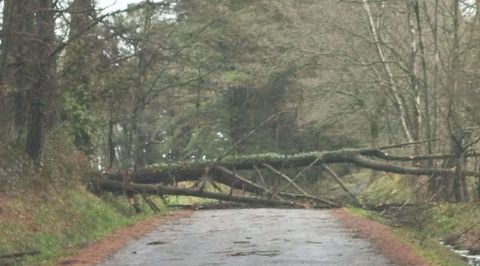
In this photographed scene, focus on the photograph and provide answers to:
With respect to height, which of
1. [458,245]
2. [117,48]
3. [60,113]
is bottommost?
[458,245]

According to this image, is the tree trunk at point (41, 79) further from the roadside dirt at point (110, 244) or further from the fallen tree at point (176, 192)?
the fallen tree at point (176, 192)

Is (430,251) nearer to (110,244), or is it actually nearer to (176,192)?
(110,244)

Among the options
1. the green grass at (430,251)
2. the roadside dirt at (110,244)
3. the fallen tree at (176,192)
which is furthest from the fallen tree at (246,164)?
the green grass at (430,251)

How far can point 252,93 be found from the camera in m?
44.5

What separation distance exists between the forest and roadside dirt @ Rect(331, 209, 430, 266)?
3843 millimetres

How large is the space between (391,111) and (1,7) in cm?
2403

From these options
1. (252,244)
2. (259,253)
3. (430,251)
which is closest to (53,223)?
(252,244)

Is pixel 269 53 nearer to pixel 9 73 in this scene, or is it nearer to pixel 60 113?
pixel 60 113

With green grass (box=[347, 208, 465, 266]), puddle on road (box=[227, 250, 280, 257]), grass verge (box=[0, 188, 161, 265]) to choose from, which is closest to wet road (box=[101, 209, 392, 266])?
puddle on road (box=[227, 250, 280, 257])

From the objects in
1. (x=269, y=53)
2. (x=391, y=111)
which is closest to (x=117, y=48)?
(x=269, y=53)

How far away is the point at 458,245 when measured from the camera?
17.9 meters

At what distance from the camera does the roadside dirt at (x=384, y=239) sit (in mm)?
12207

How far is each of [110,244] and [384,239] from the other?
5302 mm

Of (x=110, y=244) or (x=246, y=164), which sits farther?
(x=246, y=164)
